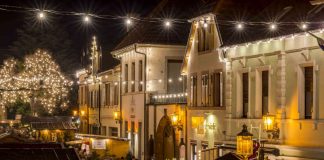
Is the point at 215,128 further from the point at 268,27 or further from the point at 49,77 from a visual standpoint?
the point at 49,77

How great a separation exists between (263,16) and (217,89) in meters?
4.62

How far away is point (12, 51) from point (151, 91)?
51.7 metres

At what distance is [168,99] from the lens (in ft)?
130

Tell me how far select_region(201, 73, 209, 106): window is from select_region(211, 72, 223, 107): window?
2.67 ft

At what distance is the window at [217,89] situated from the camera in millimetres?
32750

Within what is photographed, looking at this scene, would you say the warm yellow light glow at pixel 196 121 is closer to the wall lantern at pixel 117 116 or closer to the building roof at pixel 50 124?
the wall lantern at pixel 117 116

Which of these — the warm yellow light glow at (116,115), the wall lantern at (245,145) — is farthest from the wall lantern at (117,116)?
→ the wall lantern at (245,145)

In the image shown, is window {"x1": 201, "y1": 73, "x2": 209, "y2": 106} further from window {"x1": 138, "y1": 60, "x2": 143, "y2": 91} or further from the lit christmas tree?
the lit christmas tree

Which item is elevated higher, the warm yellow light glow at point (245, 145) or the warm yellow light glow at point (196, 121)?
the warm yellow light glow at point (196, 121)

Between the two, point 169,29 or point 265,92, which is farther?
point 169,29

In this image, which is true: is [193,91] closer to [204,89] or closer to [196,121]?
[204,89]

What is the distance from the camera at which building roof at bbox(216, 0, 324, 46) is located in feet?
84.9

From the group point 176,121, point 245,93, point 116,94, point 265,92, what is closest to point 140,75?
point 116,94

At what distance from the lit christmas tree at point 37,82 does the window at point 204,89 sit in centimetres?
2907
